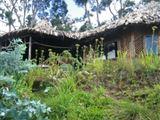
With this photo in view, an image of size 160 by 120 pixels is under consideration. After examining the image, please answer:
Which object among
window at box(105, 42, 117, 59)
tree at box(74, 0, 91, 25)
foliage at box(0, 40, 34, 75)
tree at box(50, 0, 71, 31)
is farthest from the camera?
tree at box(74, 0, 91, 25)

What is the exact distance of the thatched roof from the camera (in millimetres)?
14617

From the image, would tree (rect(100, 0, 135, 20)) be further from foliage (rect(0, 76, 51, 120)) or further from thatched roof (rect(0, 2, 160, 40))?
foliage (rect(0, 76, 51, 120))

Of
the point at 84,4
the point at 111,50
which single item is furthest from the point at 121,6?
the point at 111,50

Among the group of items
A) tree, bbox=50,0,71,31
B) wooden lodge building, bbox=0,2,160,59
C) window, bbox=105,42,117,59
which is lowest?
window, bbox=105,42,117,59

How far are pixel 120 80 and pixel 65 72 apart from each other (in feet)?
3.23

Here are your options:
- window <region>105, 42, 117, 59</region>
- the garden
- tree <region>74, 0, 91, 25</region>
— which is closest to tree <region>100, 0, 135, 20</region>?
tree <region>74, 0, 91, 25</region>

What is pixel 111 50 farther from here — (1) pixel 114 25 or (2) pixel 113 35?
(1) pixel 114 25

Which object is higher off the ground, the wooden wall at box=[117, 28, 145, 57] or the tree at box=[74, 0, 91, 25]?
the tree at box=[74, 0, 91, 25]

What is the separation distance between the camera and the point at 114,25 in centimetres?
1527

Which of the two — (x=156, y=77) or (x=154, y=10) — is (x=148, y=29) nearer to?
(x=154, y=10)

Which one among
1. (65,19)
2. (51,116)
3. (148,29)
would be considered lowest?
(51,116)

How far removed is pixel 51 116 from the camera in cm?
576

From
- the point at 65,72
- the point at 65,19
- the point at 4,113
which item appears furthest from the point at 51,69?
the point at 65,19

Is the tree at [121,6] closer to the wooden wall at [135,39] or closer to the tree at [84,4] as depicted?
the tree at [84,4]
